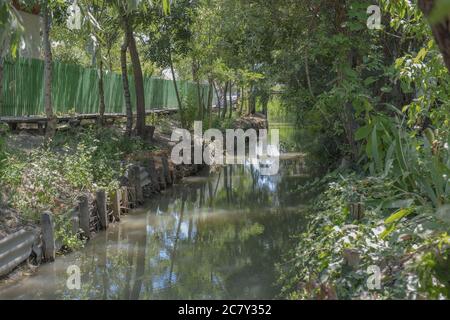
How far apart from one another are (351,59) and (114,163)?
19.2ft

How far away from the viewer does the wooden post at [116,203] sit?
12.1m

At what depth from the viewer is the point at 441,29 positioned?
3633 millimetres

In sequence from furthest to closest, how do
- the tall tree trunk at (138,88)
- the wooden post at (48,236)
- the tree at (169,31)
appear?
the tall tree trunk at (138,88), the tree at (169,31), the wooden post at (48,236)

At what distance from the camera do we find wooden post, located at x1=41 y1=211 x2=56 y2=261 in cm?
886

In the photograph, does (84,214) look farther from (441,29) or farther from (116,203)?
(441,29)

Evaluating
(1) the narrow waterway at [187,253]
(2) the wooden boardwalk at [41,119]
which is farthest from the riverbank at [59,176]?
(1) the narrow waterway at [187,253]

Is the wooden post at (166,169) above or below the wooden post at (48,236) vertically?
above

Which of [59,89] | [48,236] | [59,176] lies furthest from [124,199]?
[59,89]

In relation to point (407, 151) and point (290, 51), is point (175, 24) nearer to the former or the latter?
point (290, 51)

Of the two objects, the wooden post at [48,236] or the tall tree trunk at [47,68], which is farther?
the tall tree trunk at [47,68]

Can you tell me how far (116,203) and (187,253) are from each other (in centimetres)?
257

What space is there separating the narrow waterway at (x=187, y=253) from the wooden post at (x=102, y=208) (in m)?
0.19

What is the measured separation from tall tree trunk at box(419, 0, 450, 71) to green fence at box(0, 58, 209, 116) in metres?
13.1

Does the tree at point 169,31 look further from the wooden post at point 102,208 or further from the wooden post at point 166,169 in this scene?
the wooden post at point 102,208
